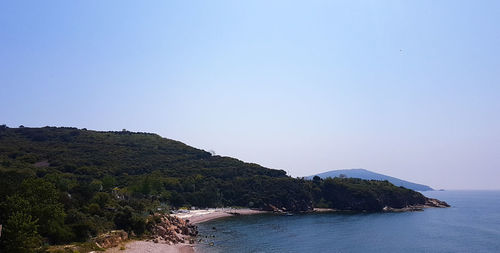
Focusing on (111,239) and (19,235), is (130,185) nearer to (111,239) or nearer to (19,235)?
(111,239)

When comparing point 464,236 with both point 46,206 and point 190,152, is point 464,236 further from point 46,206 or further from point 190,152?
point 190,152

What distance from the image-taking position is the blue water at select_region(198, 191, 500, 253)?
6247 centimetres

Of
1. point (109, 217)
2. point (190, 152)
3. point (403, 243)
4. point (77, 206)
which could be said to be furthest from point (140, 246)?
point (190, 152)

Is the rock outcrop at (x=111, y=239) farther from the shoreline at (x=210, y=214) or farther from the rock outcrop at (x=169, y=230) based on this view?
the shoreline at (x=210, y=214)

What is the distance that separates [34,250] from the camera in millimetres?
36312

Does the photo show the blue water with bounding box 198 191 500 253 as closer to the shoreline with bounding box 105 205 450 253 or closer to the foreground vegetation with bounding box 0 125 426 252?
the shoreline with bounding box 105 205 450 253

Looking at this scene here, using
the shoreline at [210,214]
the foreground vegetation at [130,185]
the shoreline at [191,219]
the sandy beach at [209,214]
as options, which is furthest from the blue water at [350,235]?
the foreground vegetation at [130,185]

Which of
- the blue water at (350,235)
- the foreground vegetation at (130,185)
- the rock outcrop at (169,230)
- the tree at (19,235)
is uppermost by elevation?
the foreground vegetation at (130,185)

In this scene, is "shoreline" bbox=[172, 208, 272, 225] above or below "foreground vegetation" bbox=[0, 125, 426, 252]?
below

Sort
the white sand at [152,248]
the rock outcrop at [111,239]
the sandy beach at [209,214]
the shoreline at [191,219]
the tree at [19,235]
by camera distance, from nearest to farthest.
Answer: the tree at [19,235] < the rock outcrop at [111,239] < the white sand at [152,248] < the shoreline at [191,219] < the sandy beach at [209,214]

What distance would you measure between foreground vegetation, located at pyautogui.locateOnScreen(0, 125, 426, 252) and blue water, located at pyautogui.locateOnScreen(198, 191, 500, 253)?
18121 millimetres

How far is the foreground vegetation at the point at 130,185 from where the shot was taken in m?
46.5

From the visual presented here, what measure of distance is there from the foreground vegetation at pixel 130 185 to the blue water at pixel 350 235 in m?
18.1

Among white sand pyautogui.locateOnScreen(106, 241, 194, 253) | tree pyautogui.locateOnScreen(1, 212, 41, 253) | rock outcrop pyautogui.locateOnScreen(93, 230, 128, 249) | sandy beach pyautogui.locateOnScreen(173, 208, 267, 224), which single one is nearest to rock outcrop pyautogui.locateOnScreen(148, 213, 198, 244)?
white sand pyautogui.locateOnScreen(106, 241, 194, 253)
